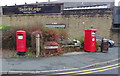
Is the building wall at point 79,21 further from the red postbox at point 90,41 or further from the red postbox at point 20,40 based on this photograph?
the red postbox at point 20,40

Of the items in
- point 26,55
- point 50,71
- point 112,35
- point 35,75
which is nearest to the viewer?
point 35,75

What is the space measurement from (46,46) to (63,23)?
13.7m

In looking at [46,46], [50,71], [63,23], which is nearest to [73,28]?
[63,23]

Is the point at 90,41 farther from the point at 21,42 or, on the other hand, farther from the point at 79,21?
the point at 79,21

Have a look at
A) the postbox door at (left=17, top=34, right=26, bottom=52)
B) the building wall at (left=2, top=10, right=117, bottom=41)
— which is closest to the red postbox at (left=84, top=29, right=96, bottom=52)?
the postbox door at (left=17, top=34, right=26, bottom=52)

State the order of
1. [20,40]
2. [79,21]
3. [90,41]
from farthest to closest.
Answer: [79,21], [90,41], [20,40]

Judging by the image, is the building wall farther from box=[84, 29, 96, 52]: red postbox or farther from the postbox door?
the postbox door

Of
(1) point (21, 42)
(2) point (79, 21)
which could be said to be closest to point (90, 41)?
(1) point (21, 42)

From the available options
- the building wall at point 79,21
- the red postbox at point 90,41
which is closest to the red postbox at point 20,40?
the red postbox at point 90,41

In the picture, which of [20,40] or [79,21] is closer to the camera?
[20,40]

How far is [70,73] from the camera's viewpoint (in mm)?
6574

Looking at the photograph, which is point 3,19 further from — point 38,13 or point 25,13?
point 38,13

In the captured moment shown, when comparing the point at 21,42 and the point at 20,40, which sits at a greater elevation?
the point at 20,40

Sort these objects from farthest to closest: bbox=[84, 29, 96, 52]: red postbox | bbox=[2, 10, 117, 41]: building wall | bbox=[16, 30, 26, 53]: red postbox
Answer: bbox=[2, 10, 117, 41]: building wall → bbox=[84, 29, 96, 52]: red postbox → bbox=[16, 30, 26, 53]: red postbox
